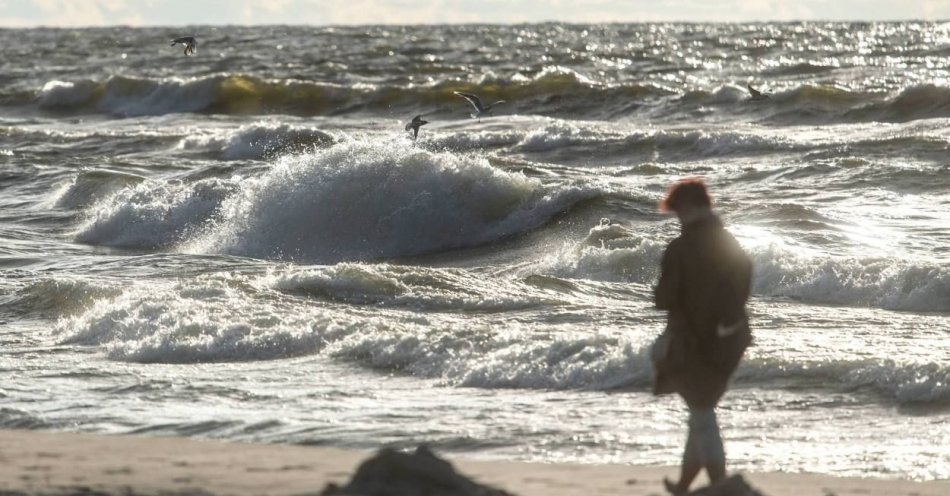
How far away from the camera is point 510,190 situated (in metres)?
19.7

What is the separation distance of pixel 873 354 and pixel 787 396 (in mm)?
1252

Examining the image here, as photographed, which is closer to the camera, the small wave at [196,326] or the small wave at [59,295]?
the small wave at [196,326]

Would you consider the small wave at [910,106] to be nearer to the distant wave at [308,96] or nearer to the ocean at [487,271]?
the ocean at [487,271]

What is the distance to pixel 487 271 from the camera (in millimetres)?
15891

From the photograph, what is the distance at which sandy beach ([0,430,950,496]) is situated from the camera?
6.74m

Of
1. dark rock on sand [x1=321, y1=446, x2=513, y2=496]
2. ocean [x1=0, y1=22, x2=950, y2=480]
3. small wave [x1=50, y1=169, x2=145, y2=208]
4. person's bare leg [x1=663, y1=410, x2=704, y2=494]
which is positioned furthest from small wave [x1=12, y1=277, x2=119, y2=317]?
small wave [x1=50, y1=169, x2=145, y2=208]

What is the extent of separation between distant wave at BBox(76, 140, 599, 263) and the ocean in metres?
0.05

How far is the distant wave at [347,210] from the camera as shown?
1866cm

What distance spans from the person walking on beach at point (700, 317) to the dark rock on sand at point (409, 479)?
0.89 meters

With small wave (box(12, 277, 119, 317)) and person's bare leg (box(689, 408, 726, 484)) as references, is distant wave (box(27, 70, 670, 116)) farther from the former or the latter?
person's bare leg (box(689, 408, 726, 484))

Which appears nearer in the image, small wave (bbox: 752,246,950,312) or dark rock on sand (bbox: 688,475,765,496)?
dark rock on sand (bbox: 688,475,765,496)

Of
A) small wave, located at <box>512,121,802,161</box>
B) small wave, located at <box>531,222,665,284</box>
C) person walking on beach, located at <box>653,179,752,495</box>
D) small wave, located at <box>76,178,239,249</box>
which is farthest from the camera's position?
small wave, located at <box>512,121,802,161</box>

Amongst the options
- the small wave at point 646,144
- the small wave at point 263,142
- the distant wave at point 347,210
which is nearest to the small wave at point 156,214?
the distant wave at point 347,210

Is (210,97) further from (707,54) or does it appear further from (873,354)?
Result: (873,354)
